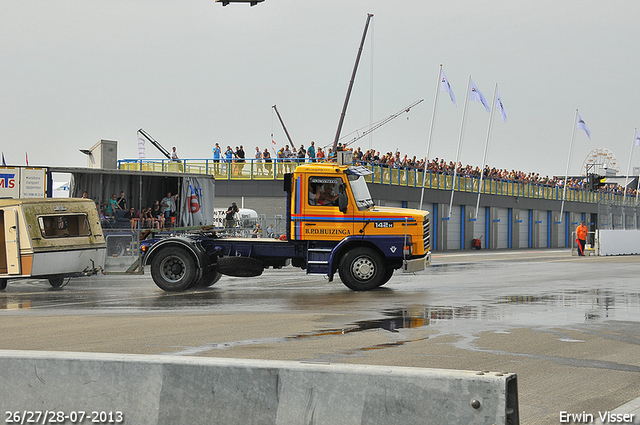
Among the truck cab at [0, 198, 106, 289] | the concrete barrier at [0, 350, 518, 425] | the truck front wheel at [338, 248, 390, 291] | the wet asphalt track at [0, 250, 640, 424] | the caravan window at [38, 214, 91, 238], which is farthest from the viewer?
the caravan window at [38, 214, 91, 238]

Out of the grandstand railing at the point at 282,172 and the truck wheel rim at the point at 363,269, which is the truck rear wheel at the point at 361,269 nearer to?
the truck wheel rim at the point at 363,269

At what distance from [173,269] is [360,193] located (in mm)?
4787

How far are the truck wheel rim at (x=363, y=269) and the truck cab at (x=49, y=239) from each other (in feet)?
21.2

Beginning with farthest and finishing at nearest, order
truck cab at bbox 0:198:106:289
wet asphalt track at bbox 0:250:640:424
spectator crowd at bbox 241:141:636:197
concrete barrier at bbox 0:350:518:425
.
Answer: spectator crowd at bbox 241:141:636:197 < truck cab at bbox 0:198:106:289 < wet asphalt track at bbox 0:250:640:424 < concrete barrier at bbox 0:350:518:425

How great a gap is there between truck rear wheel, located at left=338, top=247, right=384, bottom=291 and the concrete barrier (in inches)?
497

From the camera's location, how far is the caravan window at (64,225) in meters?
17.5

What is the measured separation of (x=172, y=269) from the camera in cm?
1752

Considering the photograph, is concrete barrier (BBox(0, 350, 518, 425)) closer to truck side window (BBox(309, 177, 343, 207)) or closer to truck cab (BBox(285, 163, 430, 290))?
truck cab (BBox(285, 163, 430, 290))

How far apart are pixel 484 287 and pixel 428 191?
A: 98.0ft

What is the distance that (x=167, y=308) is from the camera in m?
13.8

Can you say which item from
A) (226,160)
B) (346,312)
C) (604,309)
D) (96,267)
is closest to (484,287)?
(604,309)

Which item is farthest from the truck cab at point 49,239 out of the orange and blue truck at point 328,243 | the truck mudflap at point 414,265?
the truck mudflap at point 414,265

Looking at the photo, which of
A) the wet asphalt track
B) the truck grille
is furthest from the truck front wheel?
the truck grille

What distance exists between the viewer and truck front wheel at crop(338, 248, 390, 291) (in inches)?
677
